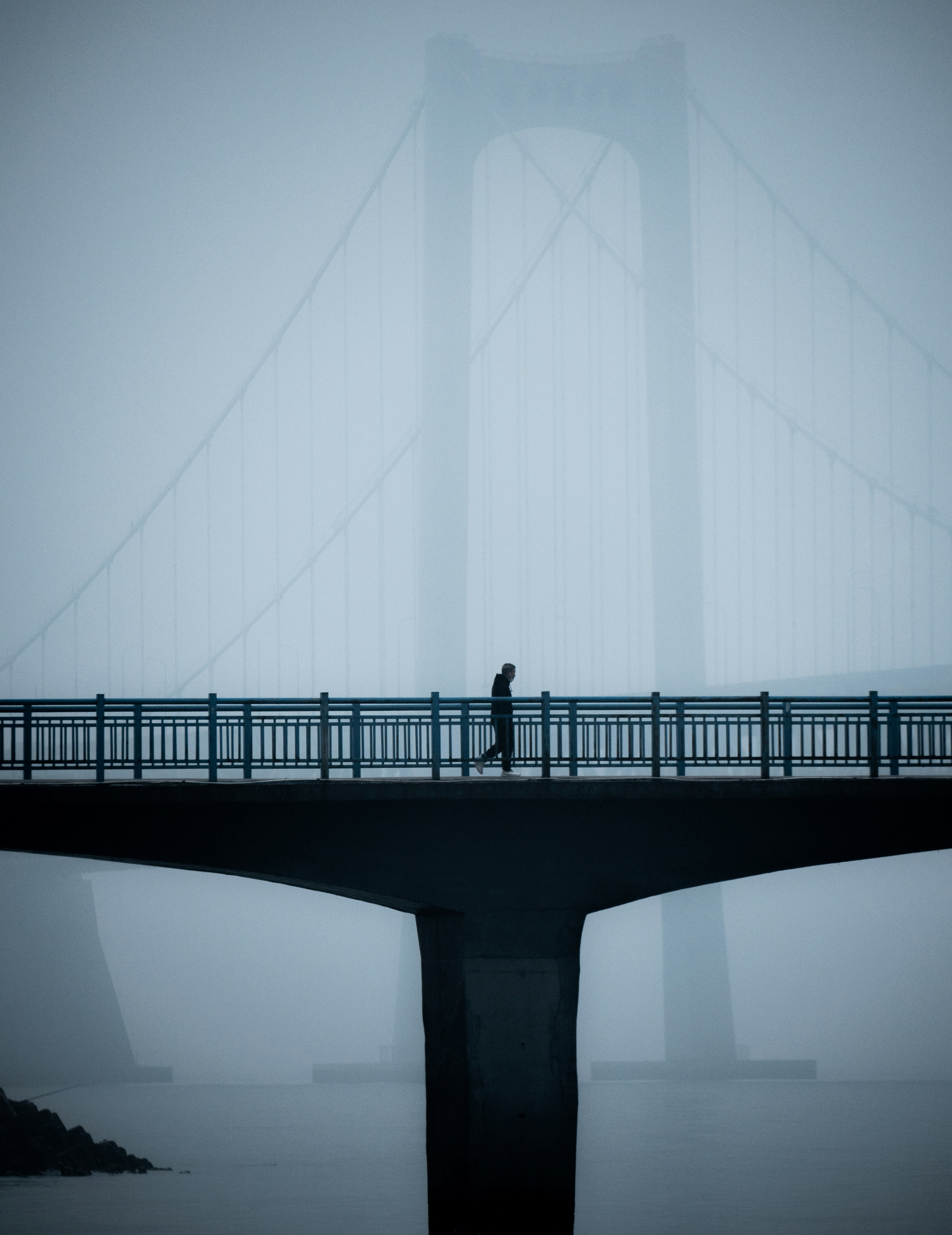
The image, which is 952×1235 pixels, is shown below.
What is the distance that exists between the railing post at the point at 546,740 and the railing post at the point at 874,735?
149 inches

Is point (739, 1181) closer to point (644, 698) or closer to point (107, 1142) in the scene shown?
point (107, 1142)

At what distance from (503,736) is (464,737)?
0.45 m

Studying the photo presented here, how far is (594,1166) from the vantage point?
3850cm

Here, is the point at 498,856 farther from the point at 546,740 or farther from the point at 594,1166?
the point at 594,1166

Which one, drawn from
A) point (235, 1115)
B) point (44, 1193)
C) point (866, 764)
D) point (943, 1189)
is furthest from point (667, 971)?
point (866, 764)

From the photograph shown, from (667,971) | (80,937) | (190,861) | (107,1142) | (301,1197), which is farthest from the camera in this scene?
(80,937)

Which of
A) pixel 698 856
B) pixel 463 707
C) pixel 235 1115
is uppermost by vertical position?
pixel 463 707

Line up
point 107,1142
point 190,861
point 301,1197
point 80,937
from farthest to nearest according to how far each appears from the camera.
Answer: point 80,937 → point 107,1142 → point 301,1197 → point 190,861

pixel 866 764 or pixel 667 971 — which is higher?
pixel 866 764

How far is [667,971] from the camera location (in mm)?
54844

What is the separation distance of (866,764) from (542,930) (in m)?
4.33

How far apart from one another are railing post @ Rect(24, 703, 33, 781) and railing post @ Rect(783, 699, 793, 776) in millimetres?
8827

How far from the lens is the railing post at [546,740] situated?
1852cm

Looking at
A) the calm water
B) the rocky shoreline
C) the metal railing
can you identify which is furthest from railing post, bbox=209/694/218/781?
the rocky shoreline
